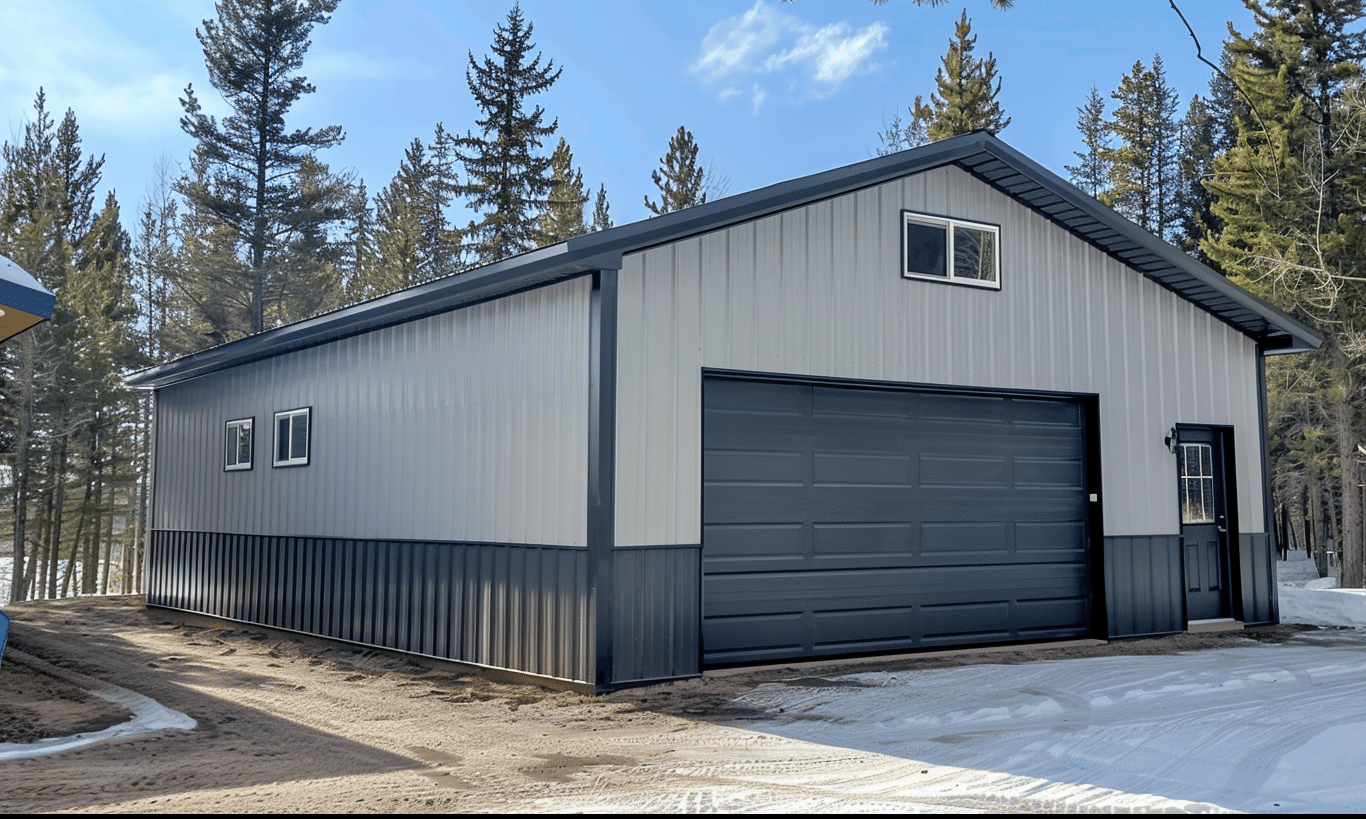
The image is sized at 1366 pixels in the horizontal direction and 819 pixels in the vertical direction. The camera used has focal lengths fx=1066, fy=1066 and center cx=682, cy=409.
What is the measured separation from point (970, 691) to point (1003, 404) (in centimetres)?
363

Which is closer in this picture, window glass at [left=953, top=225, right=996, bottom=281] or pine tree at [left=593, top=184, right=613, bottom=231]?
window glass at [left=953, top=225, right=996, bottom=281]

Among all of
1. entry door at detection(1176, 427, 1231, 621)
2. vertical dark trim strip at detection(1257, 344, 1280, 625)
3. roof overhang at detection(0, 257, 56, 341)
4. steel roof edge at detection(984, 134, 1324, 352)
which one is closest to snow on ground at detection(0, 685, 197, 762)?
roof overhang at detection(0, 257, 56, 341)

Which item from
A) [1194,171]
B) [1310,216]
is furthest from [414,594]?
[1194,171]

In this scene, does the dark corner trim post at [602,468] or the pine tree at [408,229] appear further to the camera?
the pine tree at [408,229]

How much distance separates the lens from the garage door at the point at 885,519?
866 cm

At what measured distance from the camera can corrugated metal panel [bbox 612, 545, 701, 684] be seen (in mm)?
7777

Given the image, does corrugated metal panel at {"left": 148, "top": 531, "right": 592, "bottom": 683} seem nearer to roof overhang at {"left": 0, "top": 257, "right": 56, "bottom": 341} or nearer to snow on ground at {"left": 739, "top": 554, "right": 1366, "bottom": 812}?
snow on ground at {"left": 739, "top": 554, "right": 1366, "bottom": 812}

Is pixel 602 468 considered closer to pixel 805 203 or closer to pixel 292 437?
pixel 805 203

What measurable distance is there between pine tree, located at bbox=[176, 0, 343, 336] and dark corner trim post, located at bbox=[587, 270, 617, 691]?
66.6ft

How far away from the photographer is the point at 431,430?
9.56 metres

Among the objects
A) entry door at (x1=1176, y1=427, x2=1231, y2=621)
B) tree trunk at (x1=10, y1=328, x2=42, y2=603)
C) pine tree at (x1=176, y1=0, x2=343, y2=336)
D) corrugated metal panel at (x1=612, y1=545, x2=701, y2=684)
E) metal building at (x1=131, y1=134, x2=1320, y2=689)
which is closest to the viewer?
corrugated metal panel at (x1=612, y1=545, x2=701, y2=684)

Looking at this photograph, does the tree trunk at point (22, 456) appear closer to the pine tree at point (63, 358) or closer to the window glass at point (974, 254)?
the pine tree at point (63, 358)

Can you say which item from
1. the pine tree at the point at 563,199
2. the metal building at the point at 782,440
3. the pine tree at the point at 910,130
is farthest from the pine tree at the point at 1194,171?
the metal building at the point at 782,440

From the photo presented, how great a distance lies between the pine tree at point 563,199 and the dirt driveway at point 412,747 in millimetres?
18235
